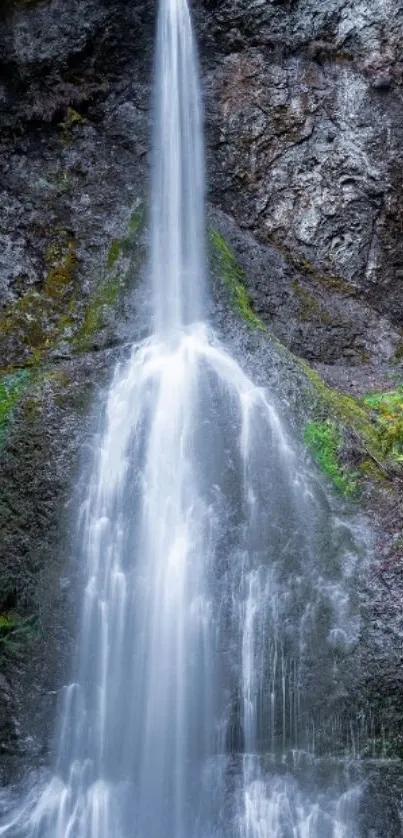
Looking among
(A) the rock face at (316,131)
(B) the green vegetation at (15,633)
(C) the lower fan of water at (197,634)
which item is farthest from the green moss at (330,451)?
(A) the rock face at (316,131)

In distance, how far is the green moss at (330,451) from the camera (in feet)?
28.1

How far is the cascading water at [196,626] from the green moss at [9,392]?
1.15m

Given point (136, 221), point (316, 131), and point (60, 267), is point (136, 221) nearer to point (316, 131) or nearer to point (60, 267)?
point (60, 267)

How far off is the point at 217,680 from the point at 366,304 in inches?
270

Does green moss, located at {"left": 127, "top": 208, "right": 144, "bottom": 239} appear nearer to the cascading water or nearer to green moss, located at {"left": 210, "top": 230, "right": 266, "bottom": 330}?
green moss, located at {"left": 210, "top": 230, "right": 266, "bottom": 330}

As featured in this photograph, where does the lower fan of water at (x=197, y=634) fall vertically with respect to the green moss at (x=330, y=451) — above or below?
below

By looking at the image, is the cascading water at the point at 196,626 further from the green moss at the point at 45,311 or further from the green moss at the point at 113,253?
the green moss at the point at 113,253

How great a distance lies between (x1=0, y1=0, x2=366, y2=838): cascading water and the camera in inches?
270

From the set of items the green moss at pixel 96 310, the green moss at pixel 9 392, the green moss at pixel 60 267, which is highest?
the green moss at pixel 60 267

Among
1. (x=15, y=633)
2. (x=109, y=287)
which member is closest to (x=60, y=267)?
(x=109, y=287)

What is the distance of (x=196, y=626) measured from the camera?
772 centimetres

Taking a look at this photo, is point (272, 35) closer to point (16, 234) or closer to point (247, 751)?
point (16, 234)

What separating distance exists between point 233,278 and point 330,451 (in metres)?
4.04

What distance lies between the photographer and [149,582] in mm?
8016
